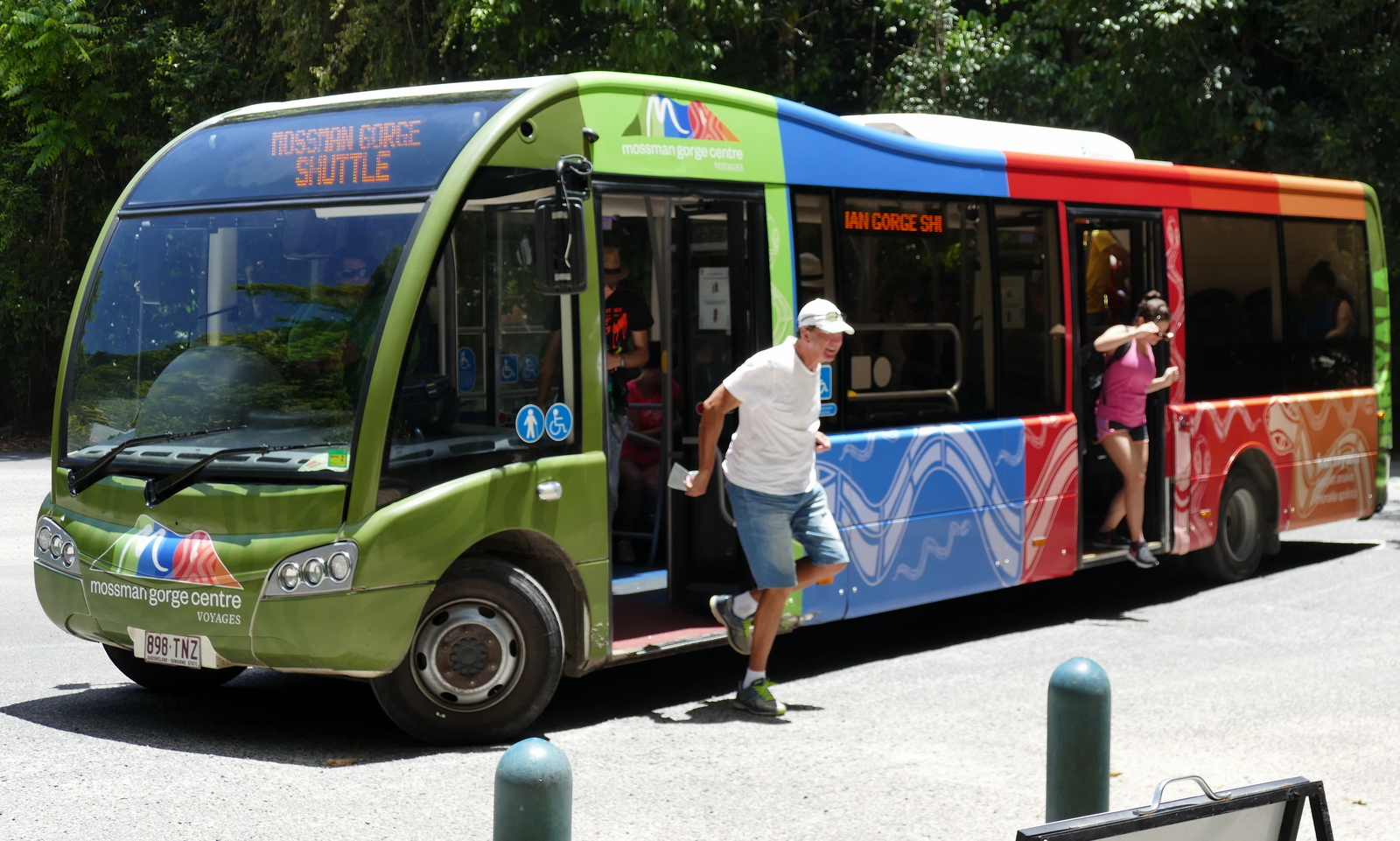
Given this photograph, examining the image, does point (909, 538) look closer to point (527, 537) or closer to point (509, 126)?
point (527, 537)

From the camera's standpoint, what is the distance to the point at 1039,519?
30.2ft

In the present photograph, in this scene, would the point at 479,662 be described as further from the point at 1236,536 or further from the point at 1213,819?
the point at 1236,536

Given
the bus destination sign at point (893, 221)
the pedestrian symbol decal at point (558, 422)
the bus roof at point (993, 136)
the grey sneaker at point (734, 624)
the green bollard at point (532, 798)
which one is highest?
the bus roof at point (993, 136)

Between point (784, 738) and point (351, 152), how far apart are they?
3.00m

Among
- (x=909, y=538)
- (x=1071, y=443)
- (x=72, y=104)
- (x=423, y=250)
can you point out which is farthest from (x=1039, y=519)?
(x=72, y=104)

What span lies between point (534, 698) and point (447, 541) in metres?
0.80

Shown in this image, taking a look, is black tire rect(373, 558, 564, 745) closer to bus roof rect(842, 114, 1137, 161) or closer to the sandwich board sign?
bus roof rect(842, 114, 1137, 161)

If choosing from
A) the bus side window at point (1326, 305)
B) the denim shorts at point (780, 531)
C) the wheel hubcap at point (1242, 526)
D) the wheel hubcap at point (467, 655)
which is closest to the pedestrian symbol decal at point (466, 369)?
the wheel hubcap at point (467, 655)

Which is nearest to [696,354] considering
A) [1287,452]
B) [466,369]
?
[466,369]

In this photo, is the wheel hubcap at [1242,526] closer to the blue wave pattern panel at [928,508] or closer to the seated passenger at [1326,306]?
the seated passenger at [1326,306]

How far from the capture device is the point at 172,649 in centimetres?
619

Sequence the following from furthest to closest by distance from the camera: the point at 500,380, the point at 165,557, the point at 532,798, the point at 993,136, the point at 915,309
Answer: the point at 993,136 < the point at 915,309 < the point at 500,380 < the point at 165,557 < the point at 532,798

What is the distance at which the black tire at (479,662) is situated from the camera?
6.27 metres

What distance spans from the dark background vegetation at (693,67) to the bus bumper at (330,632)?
13.0m
